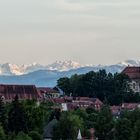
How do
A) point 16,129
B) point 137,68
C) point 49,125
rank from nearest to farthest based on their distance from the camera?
point 16,129, point 49,125, point 137,68

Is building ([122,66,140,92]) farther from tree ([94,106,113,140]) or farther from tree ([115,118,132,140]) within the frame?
tree ([115,118,132,140])

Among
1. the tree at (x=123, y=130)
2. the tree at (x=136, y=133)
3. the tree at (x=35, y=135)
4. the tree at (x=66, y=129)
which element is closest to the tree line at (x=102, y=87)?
the tree at (x=66, y=129)

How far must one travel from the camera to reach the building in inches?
4688

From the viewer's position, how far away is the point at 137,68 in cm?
13300

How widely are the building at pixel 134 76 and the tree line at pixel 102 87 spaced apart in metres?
5.23

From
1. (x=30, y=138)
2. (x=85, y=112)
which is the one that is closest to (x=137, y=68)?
(x=85, y=112)

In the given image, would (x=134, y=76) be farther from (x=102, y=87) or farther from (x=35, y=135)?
(x=35, y=135)

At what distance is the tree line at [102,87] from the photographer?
10619 cm

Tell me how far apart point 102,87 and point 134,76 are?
1904 centimetres

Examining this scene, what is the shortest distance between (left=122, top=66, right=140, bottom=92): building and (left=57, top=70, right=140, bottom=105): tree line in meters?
5.23

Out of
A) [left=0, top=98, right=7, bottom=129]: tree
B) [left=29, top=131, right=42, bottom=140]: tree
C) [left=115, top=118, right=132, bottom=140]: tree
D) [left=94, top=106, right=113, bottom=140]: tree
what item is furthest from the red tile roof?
[left=29, top=131, right=42, bottom=140]: tree

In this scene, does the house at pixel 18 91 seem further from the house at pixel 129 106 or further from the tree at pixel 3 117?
the tree at pixel 3 117

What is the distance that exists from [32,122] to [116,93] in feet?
130

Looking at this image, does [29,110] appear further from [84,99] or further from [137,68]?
[137,68]
